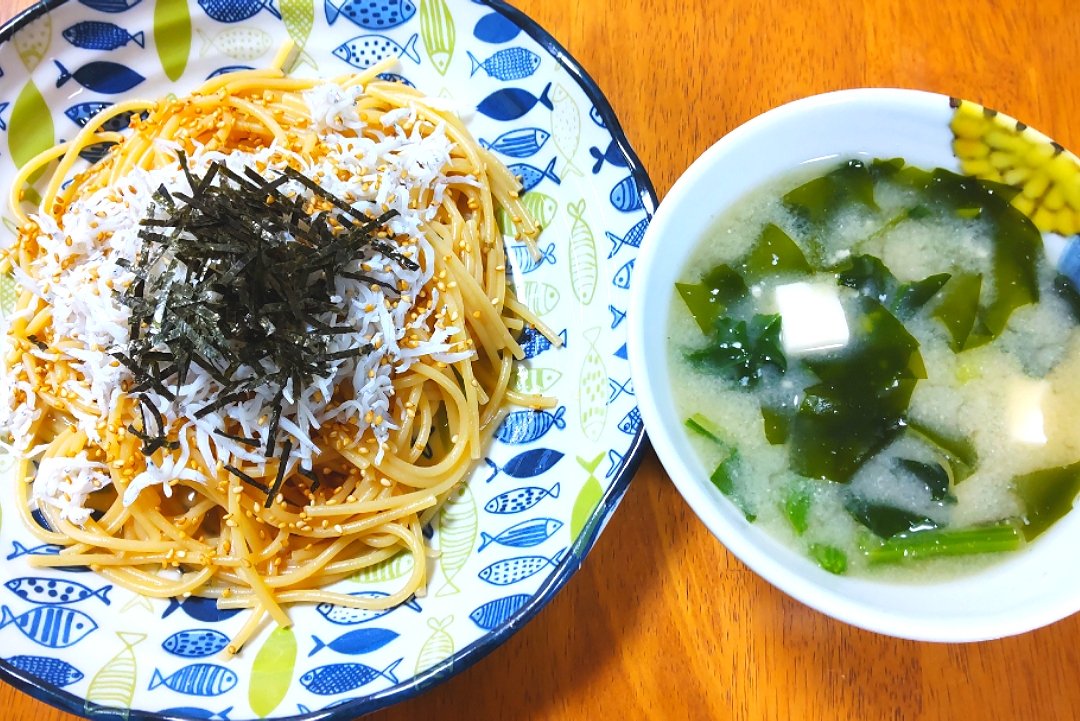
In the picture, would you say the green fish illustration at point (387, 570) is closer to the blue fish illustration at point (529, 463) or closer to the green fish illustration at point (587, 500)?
the blue fish illustration at point (529, 463)

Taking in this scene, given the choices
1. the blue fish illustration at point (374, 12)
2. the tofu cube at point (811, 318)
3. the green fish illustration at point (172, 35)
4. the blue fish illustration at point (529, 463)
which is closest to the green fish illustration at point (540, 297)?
the blue fish illustration at point (529, 463)

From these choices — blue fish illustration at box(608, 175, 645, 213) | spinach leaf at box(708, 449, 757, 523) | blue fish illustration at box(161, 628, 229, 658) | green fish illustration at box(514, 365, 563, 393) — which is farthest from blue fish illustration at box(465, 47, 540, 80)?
blue fish illustration at box(161, 628, 229, 658)

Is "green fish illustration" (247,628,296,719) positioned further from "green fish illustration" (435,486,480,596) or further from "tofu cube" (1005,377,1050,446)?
"tofu cube" (1005,377,1050,446)

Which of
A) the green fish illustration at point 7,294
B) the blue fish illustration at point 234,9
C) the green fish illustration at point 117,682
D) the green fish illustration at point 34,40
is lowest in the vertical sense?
the green fish illustration at point 117,682

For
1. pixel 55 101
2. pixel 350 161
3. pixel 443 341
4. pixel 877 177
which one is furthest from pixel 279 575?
pixel 877 177

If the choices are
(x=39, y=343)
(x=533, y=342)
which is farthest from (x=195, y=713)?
(x=533, y=342)

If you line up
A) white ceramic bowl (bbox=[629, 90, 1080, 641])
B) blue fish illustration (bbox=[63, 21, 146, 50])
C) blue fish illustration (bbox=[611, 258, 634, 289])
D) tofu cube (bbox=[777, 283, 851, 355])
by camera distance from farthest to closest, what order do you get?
blue fish illustration (bbox=[63, 21, 146, 50])
blue fish illustration (bbox=[611, 258, 634, 289])
tofu cube (bbox=[777, 283, 851, 355])
white ceramic bowl (bbox=[629, 90, 1080, 641])

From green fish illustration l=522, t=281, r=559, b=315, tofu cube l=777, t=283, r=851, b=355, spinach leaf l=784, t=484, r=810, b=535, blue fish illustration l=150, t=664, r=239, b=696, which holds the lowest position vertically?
blue fish illustration l=150, t=664, r=239, b=696
